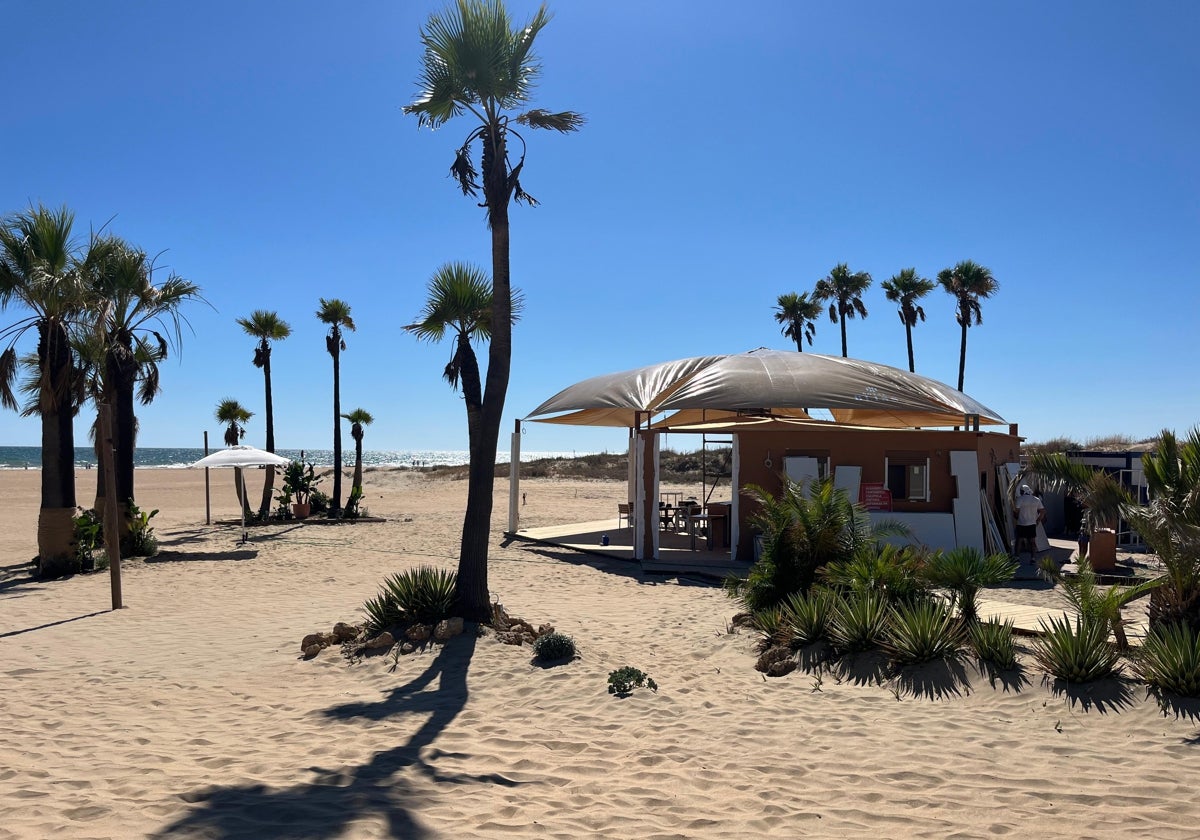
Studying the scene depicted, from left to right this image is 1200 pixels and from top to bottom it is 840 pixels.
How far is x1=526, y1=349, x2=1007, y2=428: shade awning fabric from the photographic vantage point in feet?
55.0

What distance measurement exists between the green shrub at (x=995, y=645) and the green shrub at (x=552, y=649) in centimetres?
381

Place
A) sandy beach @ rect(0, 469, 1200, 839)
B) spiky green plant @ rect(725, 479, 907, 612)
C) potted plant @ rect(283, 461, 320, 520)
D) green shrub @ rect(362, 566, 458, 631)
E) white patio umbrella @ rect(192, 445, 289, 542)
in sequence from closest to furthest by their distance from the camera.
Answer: sandy beach @ rect(0, 469, 1200, 839), green shrub @ rect(362, 566, 458, 631), spiky green plant @ rect(725, 479, 907, 612), white patio umbrella @ rect(192, 445, 289, 542), potted plant @ rect(283, 461, 320, 520)

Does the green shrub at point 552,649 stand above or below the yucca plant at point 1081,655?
below

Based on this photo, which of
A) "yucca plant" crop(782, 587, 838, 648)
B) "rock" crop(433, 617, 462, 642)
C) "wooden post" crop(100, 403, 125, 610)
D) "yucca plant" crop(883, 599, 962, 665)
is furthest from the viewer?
"wooden post" crop(100, 403, 125, 610)

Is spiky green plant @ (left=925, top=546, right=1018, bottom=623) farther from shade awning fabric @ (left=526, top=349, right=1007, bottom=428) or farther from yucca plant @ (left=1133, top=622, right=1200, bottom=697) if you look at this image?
shade awning fabric @ (left=526, top=349, right=1007, bottom=428)

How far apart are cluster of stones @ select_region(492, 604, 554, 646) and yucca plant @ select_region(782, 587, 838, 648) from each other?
2567 mm

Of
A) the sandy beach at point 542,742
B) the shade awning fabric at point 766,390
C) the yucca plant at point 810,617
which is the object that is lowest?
the sandy beach at point 542,742

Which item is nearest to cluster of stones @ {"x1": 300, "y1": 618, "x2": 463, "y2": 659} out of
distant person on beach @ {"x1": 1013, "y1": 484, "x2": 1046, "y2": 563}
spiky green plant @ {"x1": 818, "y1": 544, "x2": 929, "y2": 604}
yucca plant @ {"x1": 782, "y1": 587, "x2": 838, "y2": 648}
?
yucca plant @ {"x1": 782, "y1": 587, "x2": 838, "y2": 648}

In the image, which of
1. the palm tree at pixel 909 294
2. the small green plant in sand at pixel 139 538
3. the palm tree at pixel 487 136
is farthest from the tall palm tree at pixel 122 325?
the palm tree at pixel 909 294

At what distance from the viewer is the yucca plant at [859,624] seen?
8055 millimetres

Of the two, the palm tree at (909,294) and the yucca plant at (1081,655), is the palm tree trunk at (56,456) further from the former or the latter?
the palm tree at (909,294)

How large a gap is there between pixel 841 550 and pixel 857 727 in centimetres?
351

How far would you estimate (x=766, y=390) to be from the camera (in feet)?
55.9

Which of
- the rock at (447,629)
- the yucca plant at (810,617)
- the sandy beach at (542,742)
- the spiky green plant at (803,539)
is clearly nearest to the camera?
the sandy beach at (542,742)
